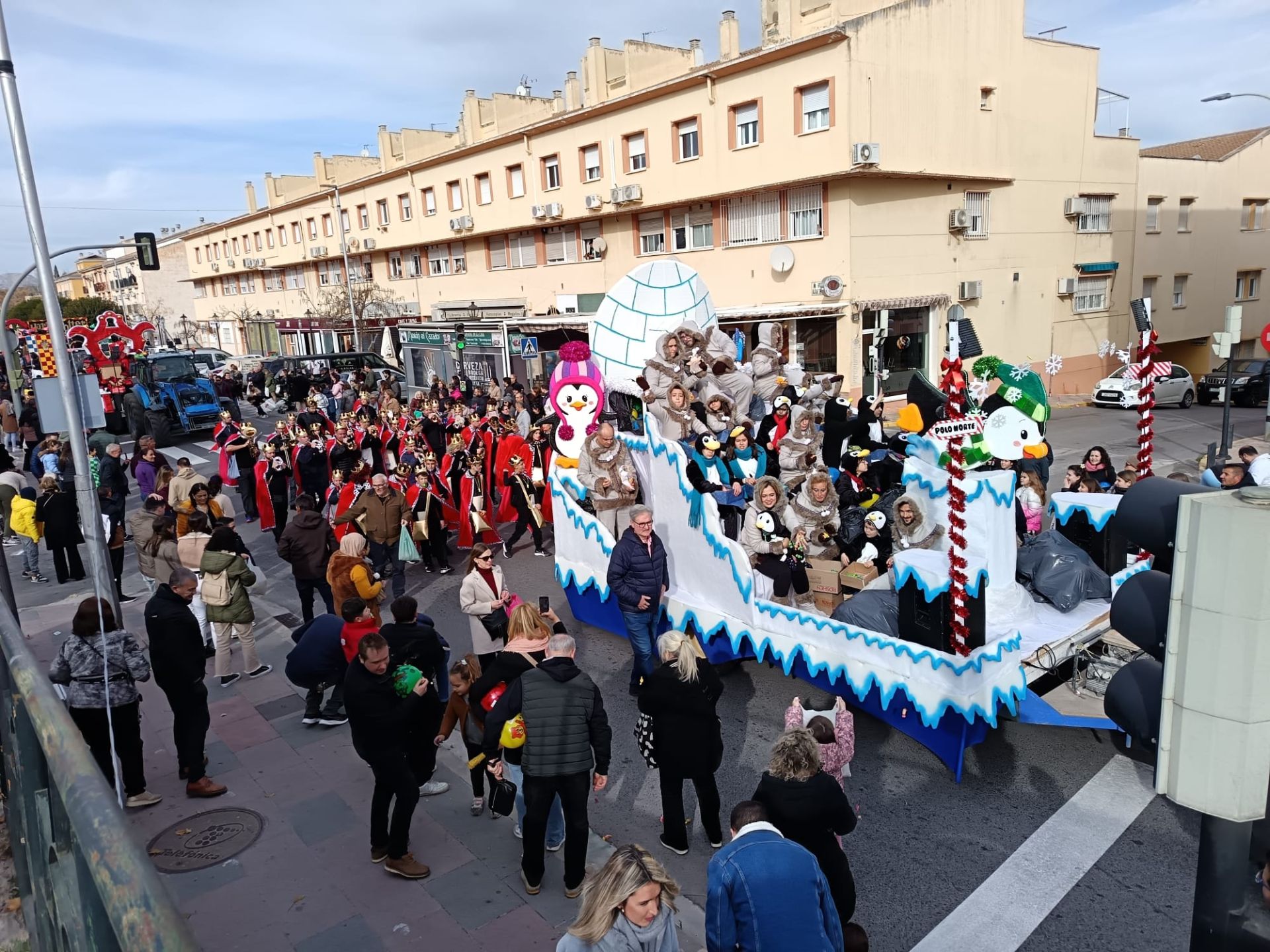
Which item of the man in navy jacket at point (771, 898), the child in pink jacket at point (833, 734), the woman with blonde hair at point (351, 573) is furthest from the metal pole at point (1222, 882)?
the woman with blonde hair at point (351, 573)

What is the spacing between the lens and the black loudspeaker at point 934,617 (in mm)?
5961

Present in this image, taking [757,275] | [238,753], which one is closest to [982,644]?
[238,753]

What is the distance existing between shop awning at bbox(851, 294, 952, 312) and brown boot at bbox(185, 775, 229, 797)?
1906 cm

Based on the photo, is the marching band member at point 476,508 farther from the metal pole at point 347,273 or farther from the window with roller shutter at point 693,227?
the metal pole at point 347,273

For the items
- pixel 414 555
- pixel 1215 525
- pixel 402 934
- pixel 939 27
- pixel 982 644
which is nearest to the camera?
pixel 1215 525

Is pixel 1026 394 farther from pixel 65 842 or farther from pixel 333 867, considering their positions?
pixel 65 842

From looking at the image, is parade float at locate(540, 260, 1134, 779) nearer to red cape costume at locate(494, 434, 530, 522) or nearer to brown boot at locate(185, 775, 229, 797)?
red cape costume at locate(494, 434, 530, 522)

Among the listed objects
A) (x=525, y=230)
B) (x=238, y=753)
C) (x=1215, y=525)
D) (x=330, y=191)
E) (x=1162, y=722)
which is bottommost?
(x=238, y=753)

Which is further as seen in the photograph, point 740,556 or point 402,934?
point 740,556

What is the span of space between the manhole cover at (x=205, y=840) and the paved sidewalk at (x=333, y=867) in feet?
0.25

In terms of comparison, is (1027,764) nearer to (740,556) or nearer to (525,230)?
(740,556)

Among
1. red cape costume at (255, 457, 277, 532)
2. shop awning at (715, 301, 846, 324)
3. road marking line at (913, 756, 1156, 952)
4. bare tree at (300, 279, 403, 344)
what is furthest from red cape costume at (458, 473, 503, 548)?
bare tree at (300, 279, 403, 344)

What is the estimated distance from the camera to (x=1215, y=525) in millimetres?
2090

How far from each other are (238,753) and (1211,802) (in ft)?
22.6
